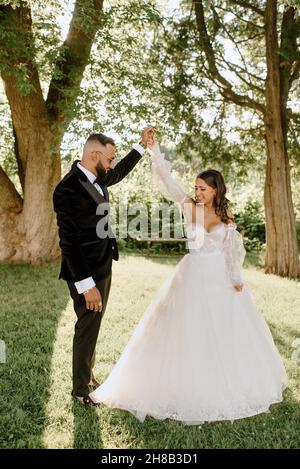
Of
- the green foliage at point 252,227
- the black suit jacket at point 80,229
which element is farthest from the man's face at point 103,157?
the green foliage at point 252,227

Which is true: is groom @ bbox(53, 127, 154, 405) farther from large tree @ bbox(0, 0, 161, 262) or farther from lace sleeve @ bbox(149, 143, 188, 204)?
large tree @ bbox(0, 0, 161, 262)

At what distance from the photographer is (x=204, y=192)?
14.3ft

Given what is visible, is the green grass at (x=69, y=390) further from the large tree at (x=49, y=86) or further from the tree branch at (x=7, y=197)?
the tree branch at (x=7, y=197)

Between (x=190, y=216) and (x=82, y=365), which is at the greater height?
(x=190, y=216)

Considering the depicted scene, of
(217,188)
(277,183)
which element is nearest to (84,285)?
(217,188)

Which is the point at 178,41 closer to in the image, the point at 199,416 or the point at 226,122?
the point at 226,122

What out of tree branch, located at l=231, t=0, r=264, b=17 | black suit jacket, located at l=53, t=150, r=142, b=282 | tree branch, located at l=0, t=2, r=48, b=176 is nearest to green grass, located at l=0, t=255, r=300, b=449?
black suit jacket, located at l=53, t=150, r=142, b=282

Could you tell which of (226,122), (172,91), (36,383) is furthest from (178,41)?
(36,383)

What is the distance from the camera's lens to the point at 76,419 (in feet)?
13.2

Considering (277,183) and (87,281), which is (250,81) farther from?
(87,281)

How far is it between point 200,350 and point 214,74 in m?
9.03

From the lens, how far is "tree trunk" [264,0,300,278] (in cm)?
1141

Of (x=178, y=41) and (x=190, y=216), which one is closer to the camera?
(x=190, y=216)
